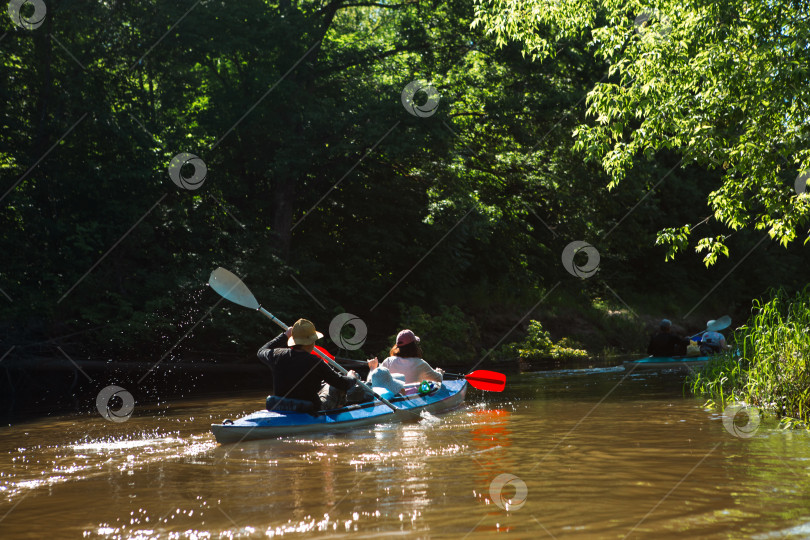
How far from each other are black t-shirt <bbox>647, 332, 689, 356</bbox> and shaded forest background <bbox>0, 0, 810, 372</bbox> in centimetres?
529

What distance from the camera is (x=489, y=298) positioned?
23484mm

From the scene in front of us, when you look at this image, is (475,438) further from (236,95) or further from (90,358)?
(236,95)

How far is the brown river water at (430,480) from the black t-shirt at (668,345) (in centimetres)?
601

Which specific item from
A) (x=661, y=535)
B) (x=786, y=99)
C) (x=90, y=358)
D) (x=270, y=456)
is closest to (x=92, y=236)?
(x=90, y=358)

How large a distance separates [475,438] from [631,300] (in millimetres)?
21303
